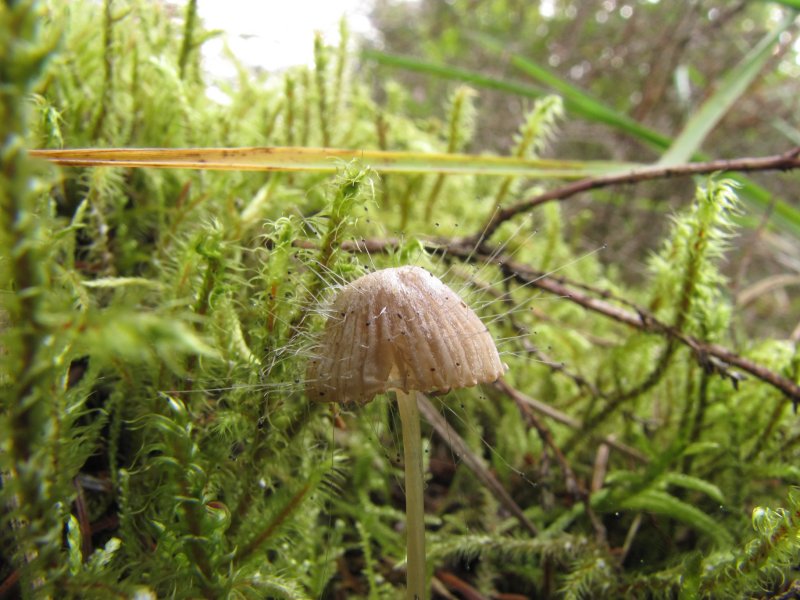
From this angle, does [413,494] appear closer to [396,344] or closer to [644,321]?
[396,344]

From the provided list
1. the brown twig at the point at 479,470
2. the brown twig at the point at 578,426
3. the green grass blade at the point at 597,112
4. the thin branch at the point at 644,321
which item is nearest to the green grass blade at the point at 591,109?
the green grass blade at the point at 597,112

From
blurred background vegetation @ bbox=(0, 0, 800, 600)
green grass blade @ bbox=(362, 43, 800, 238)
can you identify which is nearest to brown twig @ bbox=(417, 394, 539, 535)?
blurred background vegetation @ bbox=(0, 0, 800, 600)

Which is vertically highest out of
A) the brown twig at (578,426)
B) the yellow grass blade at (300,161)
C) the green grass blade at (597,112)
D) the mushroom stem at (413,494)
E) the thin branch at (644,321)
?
the green grass blade at (597,112)

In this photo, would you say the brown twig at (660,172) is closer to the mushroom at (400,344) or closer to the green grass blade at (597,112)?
the mushroom at (400,344)

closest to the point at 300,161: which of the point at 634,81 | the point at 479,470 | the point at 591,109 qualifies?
the point at 479,470

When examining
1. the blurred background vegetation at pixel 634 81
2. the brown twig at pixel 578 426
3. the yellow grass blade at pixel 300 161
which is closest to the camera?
the yellow grass blade at pixel 300 161

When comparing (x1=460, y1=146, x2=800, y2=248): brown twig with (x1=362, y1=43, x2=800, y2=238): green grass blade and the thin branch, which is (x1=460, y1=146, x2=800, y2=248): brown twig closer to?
the thin branch

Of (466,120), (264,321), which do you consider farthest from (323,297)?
(466,120)

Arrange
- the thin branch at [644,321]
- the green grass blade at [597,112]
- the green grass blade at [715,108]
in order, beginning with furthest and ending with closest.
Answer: the green grass blade at [597,112], the green grass blade at [715,108], the thin branch at [644,321]
